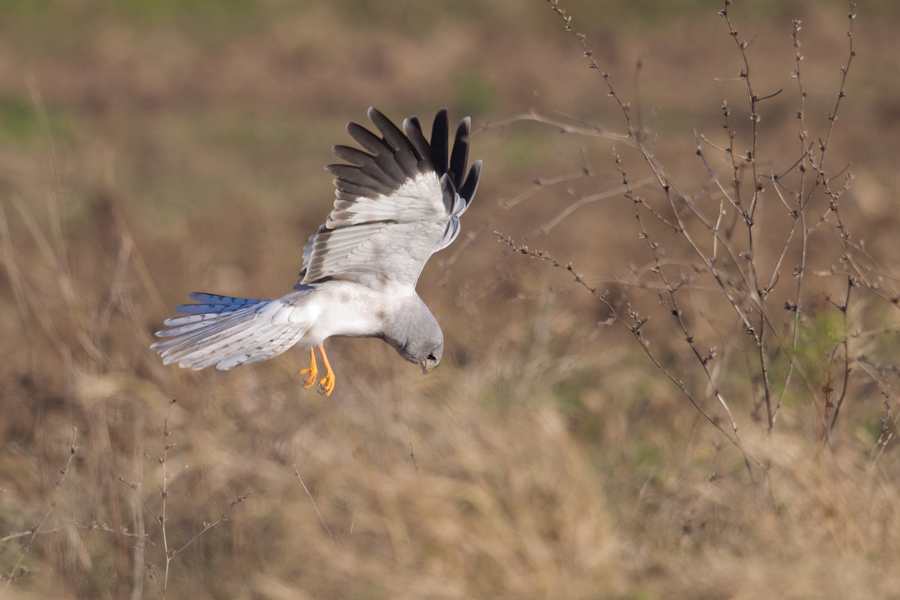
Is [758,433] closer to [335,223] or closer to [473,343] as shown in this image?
[335,223]

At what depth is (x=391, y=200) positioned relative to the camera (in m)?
3.64

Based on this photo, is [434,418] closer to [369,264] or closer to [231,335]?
[369,264]

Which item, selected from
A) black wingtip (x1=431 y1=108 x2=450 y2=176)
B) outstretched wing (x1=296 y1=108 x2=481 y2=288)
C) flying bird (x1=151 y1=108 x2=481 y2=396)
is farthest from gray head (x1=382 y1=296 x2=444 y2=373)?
black wingtip (x1=431 y1=108 x2=450 y2=176)

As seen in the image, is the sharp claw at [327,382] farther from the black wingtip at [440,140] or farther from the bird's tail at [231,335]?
the black wingtip at [440,140]

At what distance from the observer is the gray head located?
388 centimetres

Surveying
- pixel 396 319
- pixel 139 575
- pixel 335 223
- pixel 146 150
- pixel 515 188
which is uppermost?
pixel 146 150

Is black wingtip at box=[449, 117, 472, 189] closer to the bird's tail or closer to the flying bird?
the flying bird

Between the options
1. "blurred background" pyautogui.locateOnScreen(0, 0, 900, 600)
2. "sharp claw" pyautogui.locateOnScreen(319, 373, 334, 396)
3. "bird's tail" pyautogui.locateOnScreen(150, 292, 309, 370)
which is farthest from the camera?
"sharp claw" pyautogui.locateOnScreen(319, 373, 334, 396)

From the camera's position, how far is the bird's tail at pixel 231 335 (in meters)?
3.76

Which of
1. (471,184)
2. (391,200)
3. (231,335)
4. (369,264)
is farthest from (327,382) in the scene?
(471,184)

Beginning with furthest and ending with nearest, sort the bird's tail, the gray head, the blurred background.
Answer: the gray head < the bird's tail < the blurred background

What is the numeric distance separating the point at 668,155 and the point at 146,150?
24.5 ft

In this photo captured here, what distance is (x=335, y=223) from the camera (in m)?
3.62

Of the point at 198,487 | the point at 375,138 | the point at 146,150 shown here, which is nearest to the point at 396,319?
the point at 375,138
